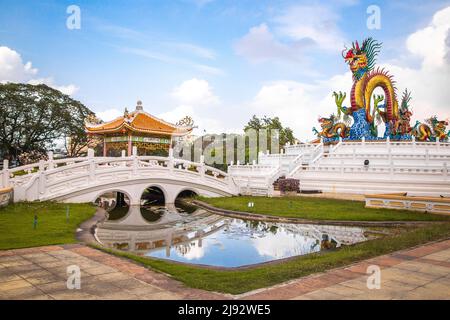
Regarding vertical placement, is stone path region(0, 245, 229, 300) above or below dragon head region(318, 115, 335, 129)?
below

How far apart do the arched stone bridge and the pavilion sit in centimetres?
744

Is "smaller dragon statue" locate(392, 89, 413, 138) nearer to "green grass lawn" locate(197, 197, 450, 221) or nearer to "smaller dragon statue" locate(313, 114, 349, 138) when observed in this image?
"smaller dragon statue" locate(313, 114, 349, 138)

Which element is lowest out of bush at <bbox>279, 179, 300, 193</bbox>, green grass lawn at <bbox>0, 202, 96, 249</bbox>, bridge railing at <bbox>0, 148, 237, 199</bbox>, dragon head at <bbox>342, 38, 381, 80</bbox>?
green grass lawn at <bbox>0, 202, 96, 249</bbox>

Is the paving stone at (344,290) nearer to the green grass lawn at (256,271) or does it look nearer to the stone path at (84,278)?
the green grass lawn at (256,271)

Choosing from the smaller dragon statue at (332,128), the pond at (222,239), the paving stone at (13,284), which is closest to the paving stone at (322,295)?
the pond at (222,239)

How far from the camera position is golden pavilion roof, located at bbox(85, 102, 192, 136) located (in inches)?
1041

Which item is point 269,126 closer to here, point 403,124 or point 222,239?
point 403,124

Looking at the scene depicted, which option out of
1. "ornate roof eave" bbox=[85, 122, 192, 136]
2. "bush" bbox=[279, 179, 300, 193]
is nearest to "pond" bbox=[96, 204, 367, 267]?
"bush" bbox=[279, 179, 300, 193]

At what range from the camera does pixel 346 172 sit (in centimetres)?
2269

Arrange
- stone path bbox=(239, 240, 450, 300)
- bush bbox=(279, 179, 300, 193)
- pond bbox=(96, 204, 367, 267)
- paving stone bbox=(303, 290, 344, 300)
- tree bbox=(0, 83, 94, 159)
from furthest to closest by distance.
Result: tree bbox=(0, 83, 94, 159) < bush bbox=(279, 179, 300, 193) < pond bbox=(96, 204, 367, 267) < stone path bbox=(239, 240, 450, 300) < paving stone bbox=(303, 290, 344, 300)

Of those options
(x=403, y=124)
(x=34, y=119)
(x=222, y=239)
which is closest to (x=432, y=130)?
(x=403, y=124)

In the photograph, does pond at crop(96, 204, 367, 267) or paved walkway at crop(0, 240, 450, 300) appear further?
pond at crop(96, 204, 367, 267)

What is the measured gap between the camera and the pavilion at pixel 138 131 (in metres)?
26.8
